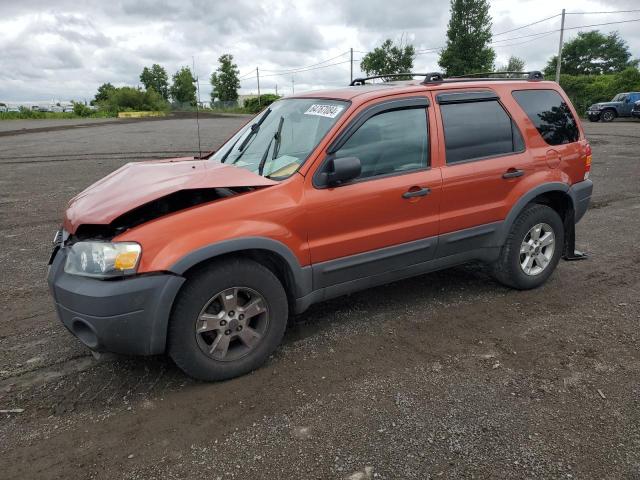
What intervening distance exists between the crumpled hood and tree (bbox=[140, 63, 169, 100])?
101 m

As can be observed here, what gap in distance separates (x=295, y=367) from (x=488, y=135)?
2.50 m

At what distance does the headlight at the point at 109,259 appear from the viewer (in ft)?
9.35

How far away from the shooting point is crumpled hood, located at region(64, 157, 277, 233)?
3041 mm

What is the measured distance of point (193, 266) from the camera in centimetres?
304

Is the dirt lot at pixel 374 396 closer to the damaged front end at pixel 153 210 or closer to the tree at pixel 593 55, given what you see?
the damaged front end at pixel 153 210

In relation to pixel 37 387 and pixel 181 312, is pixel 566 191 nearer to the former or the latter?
pixel 181 312

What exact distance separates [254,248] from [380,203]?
1019mm

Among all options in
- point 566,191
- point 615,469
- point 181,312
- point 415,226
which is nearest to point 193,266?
point 181,312

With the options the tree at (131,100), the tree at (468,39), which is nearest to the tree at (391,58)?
the tree at (468,39)

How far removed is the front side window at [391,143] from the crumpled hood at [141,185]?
0.71 m

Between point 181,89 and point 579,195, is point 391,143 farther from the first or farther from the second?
point 181,89

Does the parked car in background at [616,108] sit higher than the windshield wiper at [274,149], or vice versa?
the parked car in background at [616,108]

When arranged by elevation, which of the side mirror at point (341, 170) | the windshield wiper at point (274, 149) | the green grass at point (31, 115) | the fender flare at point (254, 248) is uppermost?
the green grass at point (31, 115)

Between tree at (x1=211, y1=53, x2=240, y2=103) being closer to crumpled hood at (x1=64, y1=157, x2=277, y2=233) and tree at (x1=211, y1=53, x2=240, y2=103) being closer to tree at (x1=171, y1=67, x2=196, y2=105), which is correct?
tree at (x1=171, y1=67, x2=196, y2=105)
